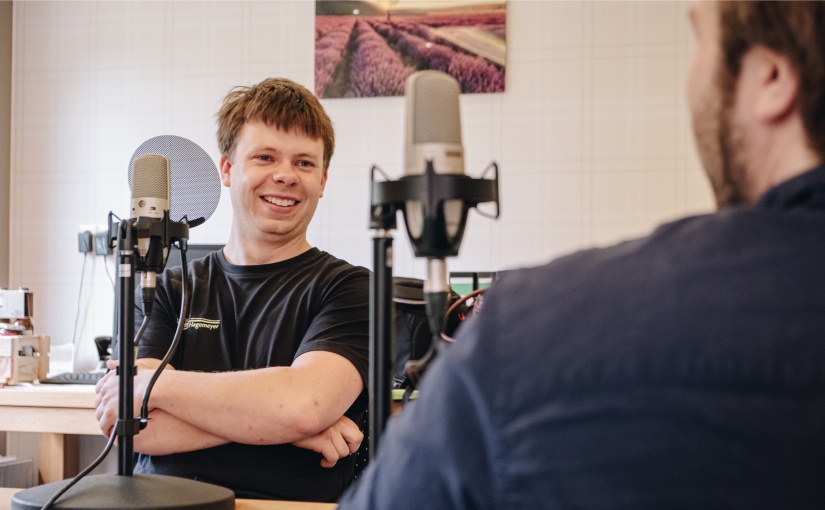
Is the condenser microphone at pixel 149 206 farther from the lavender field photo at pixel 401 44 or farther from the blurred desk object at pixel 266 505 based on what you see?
the lavender field photo at pixel 401 44

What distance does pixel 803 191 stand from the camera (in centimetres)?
55

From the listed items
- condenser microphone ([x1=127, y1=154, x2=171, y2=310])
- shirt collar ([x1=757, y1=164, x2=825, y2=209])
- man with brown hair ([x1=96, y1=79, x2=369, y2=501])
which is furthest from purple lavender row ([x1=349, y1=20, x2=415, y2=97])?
shirt collar ([x1=757, y1=164, x2=825, y2=209])

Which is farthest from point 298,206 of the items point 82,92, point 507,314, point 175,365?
point 82,92

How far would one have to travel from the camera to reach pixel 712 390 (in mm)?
494

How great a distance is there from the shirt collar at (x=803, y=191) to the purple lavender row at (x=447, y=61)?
3348 millimetres

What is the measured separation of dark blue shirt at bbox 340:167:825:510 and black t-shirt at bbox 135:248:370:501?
1.06m

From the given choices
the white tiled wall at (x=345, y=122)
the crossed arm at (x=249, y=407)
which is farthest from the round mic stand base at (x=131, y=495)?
the white tiled wall at (x=345, y=122)

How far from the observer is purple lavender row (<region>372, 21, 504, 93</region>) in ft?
12.6

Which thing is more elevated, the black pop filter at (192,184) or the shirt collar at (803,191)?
the black pop filter at (192,184)

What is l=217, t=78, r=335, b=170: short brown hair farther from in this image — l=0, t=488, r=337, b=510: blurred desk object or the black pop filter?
l=0, t=488, r=337, b=510: blurred desk object

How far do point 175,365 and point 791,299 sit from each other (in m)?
1.41

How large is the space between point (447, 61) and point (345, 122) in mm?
530

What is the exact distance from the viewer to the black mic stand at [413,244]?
2.81 ft

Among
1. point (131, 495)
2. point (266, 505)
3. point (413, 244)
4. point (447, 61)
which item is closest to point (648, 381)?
point (413, 244)
